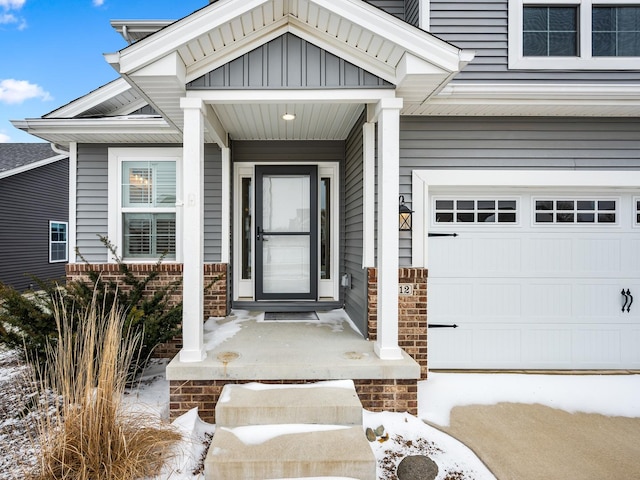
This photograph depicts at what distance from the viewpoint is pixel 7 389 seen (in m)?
3.64

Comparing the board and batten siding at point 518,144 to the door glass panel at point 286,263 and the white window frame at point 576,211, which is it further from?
the door glass panel at point 286,263

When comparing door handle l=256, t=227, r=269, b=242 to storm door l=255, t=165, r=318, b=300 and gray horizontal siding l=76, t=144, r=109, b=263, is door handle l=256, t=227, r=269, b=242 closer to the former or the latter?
storm door l=255, t=165, r=318, b=300

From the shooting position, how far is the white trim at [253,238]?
16.6 feet

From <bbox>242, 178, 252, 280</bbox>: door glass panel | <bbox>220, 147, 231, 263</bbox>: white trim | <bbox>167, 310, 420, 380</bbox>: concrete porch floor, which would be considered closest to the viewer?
<bbox>167, 310, 420, 380</bbox>: concrete porch floor

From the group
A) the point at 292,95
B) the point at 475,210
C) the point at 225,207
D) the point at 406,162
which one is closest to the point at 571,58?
the point at 475,210

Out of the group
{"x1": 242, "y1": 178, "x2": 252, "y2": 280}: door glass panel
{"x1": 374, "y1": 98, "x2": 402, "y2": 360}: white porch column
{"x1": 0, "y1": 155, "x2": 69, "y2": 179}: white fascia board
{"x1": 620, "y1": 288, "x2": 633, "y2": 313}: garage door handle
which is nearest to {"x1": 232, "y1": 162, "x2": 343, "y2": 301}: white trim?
{"x1": 242, "y1": 178, "x2": 252, "y2": 280}: door glass panel

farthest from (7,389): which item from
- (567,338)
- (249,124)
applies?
(567,338)

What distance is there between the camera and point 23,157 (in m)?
11.2

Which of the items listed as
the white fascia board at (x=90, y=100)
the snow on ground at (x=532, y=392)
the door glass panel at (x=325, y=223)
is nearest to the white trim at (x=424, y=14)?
the door glass panel at (x=325, y=223)

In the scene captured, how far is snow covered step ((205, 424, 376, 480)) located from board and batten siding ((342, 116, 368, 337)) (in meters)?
1.45

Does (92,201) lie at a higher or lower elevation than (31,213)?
lower

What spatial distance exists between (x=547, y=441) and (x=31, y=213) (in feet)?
42.5

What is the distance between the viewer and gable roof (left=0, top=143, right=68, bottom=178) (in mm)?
10078

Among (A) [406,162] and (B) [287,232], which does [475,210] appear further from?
(B) [287,232]
